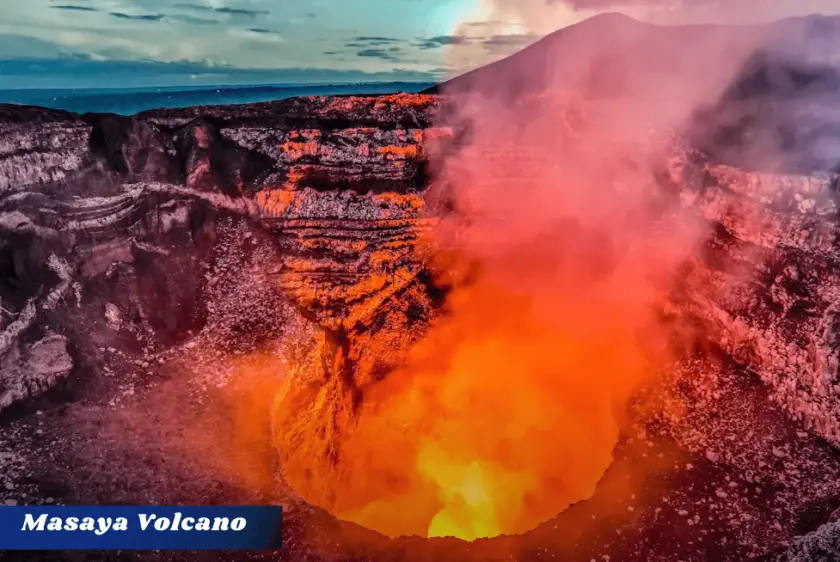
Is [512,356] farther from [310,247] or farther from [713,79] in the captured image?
[713,79]

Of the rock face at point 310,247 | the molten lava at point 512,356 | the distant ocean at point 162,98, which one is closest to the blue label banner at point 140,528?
the rock face at point 310,247

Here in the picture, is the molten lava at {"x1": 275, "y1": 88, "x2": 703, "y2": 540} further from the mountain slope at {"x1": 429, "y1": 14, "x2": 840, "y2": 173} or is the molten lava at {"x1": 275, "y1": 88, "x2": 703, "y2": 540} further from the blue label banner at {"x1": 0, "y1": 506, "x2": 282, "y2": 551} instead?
the blue label banner at {"x1": 0, "y1": 506, "x2": 282, "y2": 551}

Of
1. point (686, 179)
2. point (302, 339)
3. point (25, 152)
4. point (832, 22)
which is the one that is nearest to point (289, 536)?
point (302, 339)

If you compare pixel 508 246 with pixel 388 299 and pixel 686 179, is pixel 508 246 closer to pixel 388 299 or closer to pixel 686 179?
pixel 388 299

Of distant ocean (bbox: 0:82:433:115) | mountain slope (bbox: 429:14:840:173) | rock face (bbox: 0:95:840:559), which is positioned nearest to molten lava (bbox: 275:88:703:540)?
rock face (bbox: 0:95:840:559)

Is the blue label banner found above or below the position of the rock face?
below

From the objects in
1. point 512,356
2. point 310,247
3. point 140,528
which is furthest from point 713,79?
point 140,528

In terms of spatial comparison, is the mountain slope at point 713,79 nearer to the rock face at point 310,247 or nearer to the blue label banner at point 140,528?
the rock face at point 310,247
